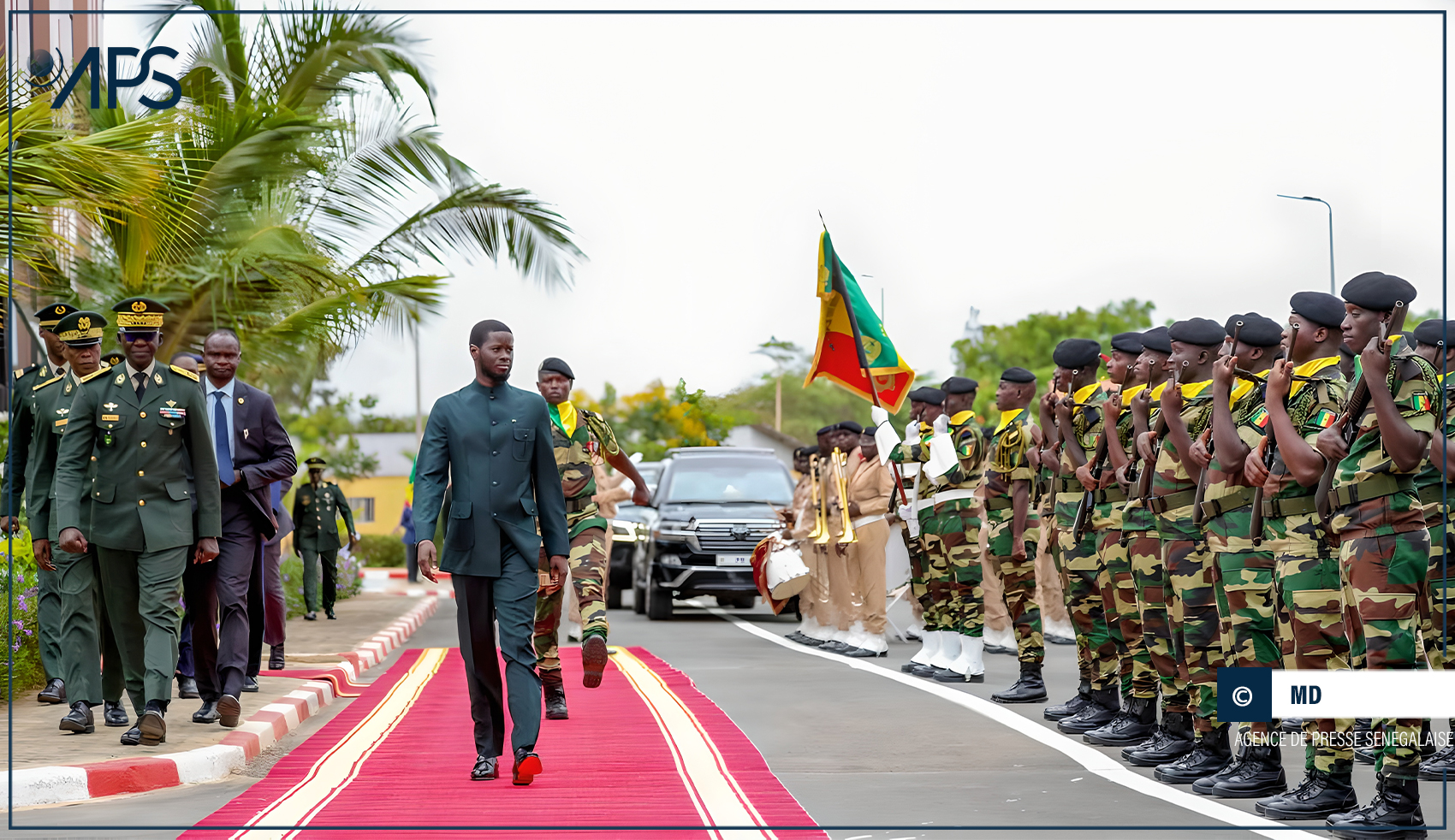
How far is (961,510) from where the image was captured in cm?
1180

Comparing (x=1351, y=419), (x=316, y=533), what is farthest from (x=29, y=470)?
(x=316, y=533)

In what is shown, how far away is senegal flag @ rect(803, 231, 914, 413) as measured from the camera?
331 inches

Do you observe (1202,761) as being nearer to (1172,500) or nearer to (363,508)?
(1172,500)

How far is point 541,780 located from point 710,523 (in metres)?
12.0

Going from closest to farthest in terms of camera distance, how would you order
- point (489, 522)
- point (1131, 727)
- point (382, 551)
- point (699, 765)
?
point (489, 522) → point (699, 765) → point (1131, 727) → point (382, 551)

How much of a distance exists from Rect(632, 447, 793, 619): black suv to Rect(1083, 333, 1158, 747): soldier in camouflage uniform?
1009 cm

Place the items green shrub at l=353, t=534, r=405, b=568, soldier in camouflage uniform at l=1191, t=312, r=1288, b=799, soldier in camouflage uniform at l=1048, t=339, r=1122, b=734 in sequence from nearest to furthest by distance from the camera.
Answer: soldier in camouflage uniform at l=1191, t=312, r=1288, b=799
soldier in camouflage uniform at l=1048, t=339, r=1122, b=734
green shrub at l=353, t=534, r=405, b=568

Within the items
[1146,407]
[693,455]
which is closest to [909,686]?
[1146,407]

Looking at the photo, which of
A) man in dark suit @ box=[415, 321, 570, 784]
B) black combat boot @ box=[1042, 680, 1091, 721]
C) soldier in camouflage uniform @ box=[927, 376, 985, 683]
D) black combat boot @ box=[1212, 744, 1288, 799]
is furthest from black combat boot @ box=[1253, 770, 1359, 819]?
soldier in camouflage uniform @ box=[927, 376, 985, 683]

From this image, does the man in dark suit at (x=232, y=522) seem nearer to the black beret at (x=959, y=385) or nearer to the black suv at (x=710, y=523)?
the black beret at (x=959, y=385)

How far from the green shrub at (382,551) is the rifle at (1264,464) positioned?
30.1 meters

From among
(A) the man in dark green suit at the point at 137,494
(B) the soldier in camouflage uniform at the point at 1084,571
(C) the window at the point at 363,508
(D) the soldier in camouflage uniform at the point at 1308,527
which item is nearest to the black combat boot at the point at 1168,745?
(B) the soldier in camouflage uniform at the point at 1084,571

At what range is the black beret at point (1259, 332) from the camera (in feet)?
24.3

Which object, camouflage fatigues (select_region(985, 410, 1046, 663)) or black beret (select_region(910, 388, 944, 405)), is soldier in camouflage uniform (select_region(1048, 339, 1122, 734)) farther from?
black beret (select_region(910, 388, 944, 405))
